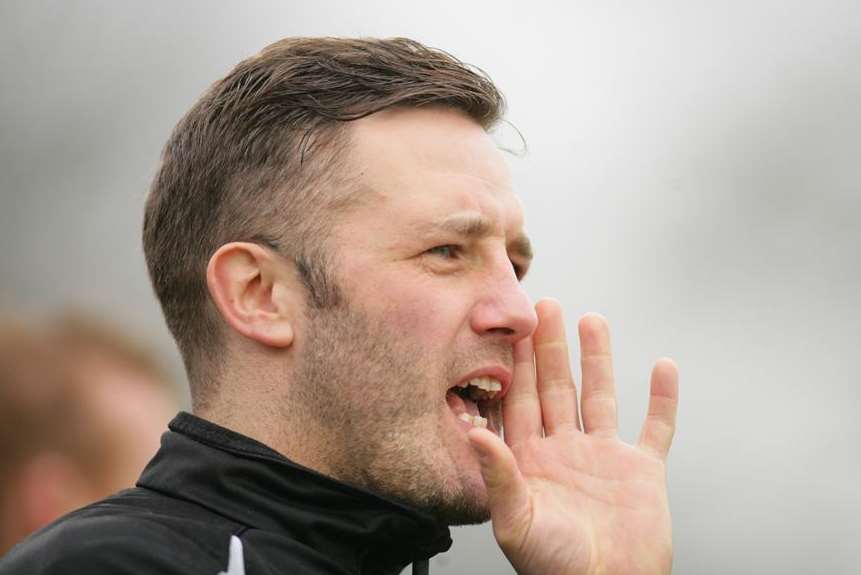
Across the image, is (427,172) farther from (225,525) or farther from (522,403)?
(225,525)

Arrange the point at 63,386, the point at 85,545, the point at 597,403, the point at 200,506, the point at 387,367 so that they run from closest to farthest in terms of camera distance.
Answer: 1. the point at 85,545
2. the point at 200,506
3. the point at 387,367
4. the point at 597,403
5. the point at 63,386

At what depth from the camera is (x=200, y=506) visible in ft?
12.1

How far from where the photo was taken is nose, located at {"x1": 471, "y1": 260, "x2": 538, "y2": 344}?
4.35 meters

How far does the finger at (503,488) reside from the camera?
12.3 feet

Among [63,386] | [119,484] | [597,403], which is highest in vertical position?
[597,403]

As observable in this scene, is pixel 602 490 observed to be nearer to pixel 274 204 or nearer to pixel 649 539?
pixel 649 539

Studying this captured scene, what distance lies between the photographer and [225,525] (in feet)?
11.9

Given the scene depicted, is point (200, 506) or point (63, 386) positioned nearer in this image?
point (200, 506)

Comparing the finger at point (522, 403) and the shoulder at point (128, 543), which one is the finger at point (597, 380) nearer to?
the finger at point (522, 403)

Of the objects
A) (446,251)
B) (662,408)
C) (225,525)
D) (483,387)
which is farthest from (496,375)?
(225,525)

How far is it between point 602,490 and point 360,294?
1.09 m

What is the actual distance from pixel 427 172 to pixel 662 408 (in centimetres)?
120

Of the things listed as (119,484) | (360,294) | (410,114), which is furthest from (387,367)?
(119,484)

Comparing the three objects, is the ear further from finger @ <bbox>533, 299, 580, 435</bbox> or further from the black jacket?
finger @ <bbox>533, 299, 580, 435</bbox>
